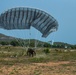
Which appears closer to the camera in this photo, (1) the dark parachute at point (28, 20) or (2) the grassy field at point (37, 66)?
(2) the grassy field at point (37, 66)

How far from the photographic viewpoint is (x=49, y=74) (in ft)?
81.4

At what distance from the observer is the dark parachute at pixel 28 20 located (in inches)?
1929

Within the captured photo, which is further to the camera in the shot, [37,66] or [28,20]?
[28,20]

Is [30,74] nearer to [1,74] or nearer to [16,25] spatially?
[1,74]

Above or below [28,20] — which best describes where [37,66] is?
below

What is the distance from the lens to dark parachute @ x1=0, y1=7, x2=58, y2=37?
161 ft

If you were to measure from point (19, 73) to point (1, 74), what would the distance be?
1.47 metres

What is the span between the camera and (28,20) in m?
52.5

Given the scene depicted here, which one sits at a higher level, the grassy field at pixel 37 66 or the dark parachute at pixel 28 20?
the dark parachute at pixel 28 20

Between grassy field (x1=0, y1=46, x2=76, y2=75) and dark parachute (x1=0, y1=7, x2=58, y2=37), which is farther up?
dark parachute (x1=0, y1=7, x2=58, y2=37)

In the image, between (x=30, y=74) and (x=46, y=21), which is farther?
A: (x=46, y=21)

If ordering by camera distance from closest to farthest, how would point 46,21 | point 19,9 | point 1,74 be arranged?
A: point 1,74
point 19,9
point 46,21

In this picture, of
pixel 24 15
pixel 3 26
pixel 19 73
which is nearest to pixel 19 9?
pixel 24 15

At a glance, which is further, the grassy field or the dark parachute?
the dark parachute
